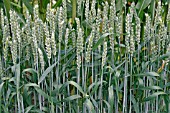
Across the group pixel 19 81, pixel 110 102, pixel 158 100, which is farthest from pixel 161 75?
pixel 19 81

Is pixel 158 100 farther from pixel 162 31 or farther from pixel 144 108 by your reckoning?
pixel 162 31

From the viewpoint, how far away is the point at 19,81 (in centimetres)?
217

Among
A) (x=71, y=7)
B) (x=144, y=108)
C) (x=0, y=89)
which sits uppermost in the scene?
(x=71, y=7)

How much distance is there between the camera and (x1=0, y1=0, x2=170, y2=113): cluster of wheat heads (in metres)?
2.16

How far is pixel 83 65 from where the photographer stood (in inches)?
91.4

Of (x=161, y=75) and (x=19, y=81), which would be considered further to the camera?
(x=161, y=75)

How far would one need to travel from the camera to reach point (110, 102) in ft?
7.22

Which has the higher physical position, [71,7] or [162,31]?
[71,7]

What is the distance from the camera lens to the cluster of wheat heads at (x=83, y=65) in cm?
216

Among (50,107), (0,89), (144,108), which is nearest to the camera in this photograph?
(0,89)

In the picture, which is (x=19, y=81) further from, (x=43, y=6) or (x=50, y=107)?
(x=43, y=6)

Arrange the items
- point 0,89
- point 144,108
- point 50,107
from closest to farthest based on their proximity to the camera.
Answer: point 0,89 < point 50,107 < point 144,108

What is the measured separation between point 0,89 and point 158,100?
3.19 ft

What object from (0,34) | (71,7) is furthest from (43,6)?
(0,34)
